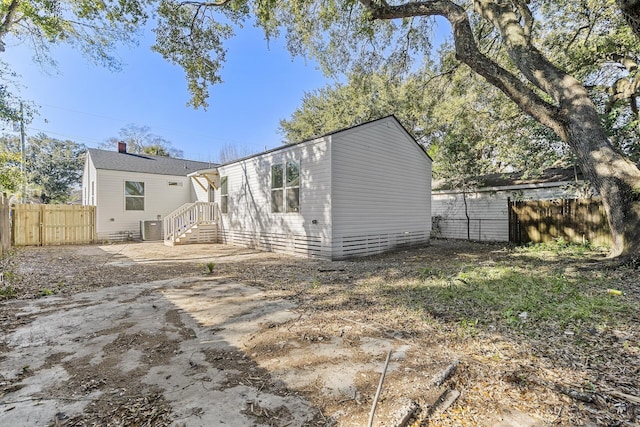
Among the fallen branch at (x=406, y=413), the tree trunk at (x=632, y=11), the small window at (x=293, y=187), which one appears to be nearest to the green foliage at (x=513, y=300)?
the fallen branch at (x=406, y=413)

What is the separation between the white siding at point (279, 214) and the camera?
8.59m

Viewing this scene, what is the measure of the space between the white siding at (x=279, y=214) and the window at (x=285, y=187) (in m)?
0.19

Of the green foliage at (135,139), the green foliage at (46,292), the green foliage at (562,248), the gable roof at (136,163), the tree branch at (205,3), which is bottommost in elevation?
the green foliage at (46,292)

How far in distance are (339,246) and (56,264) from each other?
304 inches

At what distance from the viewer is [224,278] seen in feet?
20.4

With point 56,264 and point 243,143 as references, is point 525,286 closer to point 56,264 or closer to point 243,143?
point 56,264

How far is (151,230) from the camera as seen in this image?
14.7 m

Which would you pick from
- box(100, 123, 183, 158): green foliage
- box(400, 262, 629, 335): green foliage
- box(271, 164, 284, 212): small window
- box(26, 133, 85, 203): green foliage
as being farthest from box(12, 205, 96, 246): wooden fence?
box(100, 123, 183, 158): green foliage

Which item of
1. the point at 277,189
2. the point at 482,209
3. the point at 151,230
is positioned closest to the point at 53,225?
the point at 151,230

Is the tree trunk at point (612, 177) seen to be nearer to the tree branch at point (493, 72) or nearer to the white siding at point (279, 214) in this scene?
the tree branch at point (493, 72)

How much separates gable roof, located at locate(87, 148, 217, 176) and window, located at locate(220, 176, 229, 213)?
15.5 feet

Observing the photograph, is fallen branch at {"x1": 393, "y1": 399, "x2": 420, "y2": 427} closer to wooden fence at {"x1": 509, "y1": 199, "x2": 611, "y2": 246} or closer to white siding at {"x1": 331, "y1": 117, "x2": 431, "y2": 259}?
white siding at {"x1": 331, "y1": 117, "x2": 431, "y2": 259}

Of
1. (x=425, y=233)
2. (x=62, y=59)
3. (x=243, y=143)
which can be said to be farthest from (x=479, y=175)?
(x=243, y=143)

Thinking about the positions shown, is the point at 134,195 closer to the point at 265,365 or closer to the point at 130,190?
the point at 130,190
